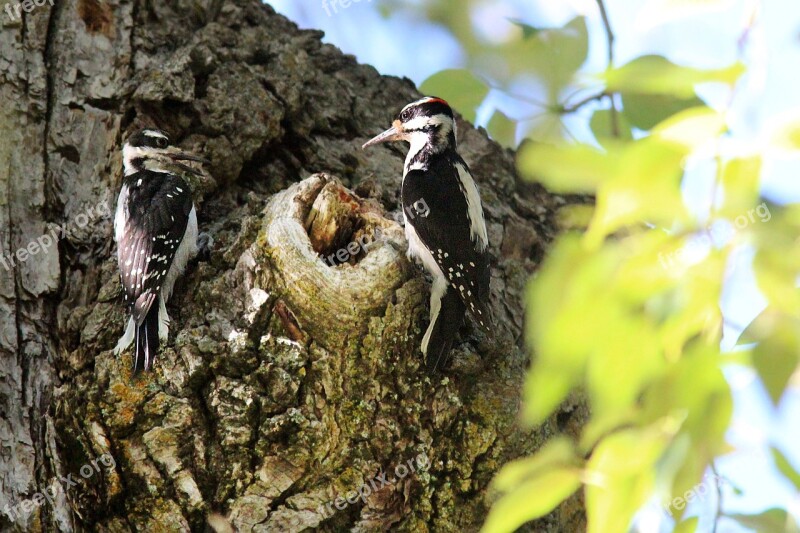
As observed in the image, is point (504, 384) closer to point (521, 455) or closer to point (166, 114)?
point (521, 455)

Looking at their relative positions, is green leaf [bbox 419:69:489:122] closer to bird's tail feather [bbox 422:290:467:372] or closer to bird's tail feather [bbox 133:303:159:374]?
bird's tail feather [bbox 422:290:467:372]

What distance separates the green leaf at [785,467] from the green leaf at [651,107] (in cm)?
114

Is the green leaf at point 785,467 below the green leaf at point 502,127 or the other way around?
below

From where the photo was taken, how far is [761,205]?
1.07 metres

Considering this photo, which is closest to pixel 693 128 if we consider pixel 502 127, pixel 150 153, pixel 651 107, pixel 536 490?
pixel 536 490

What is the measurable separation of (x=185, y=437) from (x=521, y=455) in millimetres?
1183

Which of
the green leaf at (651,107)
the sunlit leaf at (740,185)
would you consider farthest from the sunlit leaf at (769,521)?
the green leaf at (651,107)

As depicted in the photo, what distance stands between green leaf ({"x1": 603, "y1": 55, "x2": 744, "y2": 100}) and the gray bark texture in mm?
1826

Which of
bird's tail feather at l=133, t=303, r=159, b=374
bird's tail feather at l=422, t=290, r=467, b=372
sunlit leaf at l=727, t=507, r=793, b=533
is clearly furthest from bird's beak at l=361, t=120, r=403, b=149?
sunlit leaf at l=727, t=507, r=793, b=533

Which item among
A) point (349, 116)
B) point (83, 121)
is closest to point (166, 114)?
point (83, 121)

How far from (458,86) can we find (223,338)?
1287mm

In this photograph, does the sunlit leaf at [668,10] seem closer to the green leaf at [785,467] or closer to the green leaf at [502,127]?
the green leaf at [785,467]

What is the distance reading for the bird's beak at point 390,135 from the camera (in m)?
3.99

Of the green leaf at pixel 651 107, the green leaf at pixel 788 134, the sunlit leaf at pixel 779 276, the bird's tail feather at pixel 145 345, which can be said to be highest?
the green leaf at pixel 651 107
